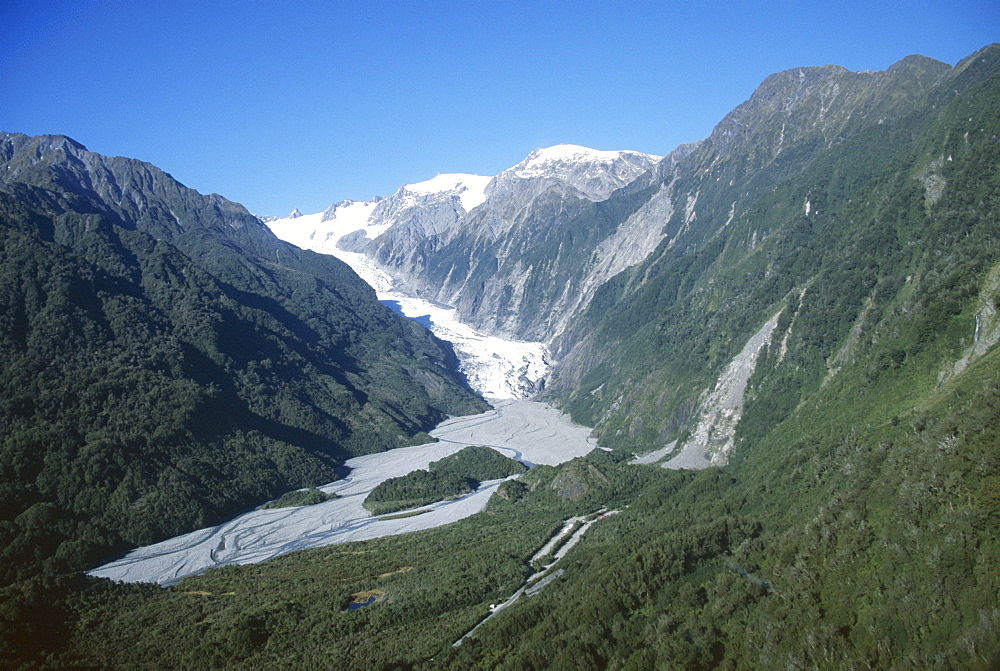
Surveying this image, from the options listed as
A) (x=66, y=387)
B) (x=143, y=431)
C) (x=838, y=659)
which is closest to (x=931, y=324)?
(x=838, y=659)

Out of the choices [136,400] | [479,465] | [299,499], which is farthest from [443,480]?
[136,400]

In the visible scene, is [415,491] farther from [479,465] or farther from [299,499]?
[299,499]

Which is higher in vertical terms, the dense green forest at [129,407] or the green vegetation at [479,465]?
the dense green forest at [129,407]

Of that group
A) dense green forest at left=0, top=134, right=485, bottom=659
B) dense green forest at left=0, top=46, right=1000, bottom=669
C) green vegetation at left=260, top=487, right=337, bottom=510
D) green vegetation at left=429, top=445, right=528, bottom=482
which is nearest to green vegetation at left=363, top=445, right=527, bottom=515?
green vegetation at left=429, top=445, right=528, bottom=482

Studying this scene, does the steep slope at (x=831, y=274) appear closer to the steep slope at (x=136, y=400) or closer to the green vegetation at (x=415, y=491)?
the green vegetation at (x=415, y=491)

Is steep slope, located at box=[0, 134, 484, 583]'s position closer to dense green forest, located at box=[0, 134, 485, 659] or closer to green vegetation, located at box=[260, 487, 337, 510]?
dense green forest, located at box=[0, 134, 485, 659]

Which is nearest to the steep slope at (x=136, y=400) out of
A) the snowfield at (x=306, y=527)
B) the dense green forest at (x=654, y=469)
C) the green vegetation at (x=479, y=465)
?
the dense green forest at (x=654, y=469)

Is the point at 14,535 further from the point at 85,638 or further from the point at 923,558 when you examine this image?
the point at 923,558
